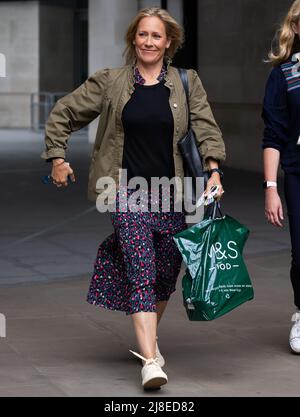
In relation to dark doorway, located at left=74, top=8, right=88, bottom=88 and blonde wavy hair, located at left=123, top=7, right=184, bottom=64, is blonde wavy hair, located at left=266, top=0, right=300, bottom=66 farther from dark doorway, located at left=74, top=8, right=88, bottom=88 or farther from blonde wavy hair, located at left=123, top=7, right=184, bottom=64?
dark doorway, located at left=74, top=8, right=88, bottom=88

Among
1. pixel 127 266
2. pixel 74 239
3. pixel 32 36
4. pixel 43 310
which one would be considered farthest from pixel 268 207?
pixel 32 36

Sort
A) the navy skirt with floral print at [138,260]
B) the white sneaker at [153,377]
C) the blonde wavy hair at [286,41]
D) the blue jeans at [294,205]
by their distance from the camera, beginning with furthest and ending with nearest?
1. the blue jeans at [294,205]
2. the blonde wavy hair at [286,41]
3. the navy skirt with floral print at [138,260]
4. the white sneaker at [153,377]

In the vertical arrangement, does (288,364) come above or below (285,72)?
below

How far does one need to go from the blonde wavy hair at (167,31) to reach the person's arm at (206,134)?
0.61ft

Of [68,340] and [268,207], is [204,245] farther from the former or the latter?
[68,340]

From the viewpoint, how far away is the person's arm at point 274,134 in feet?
20.0

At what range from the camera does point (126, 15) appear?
938 inches

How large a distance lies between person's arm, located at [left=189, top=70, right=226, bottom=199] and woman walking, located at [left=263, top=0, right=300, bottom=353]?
18.7 inches

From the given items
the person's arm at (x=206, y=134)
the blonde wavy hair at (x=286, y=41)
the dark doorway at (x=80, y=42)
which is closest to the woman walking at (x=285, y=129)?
the blonde wavy hair at (x=286, y=41)

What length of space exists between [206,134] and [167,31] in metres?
0.56

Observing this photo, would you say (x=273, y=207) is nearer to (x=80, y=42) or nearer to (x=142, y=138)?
(x=142, y=138)

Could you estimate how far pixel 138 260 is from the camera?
5590mm

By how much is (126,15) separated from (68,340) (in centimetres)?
1789

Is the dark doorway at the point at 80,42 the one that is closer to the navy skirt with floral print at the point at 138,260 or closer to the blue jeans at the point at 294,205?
the blue jeans at the point at 294,205
